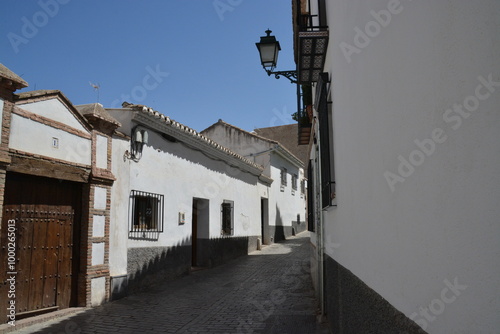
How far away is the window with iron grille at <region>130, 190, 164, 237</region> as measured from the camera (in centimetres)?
830

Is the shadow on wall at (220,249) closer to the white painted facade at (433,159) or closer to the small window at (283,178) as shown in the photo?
the small window at (283,178)

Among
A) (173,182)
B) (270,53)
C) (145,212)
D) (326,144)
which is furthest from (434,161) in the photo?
(173,182)

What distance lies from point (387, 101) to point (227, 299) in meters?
6.52

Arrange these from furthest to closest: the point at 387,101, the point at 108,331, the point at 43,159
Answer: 1. the point at 43,159
2. the point at 108,331
3. the point at 387,101

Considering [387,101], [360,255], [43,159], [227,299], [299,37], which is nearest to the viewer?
[387,101]

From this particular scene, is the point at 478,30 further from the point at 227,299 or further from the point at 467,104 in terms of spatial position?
the point at 227,299

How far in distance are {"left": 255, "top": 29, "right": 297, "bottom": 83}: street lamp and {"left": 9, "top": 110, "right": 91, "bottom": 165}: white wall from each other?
12.0ft

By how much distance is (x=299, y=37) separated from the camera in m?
4.38

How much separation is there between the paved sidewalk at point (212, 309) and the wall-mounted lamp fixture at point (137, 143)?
9.74 ft

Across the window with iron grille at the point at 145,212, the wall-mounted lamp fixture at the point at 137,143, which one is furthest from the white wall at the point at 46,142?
the window with iron grille at the point at 145,212

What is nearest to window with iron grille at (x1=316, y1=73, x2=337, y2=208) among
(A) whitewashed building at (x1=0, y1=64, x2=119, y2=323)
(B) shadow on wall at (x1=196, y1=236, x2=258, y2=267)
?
(A) whitewashed building at (x1=0, y1=64, x2=119, y2=323)

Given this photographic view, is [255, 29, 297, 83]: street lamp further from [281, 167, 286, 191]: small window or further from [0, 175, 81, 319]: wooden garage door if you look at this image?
[281, 167, 286, 191]: small window

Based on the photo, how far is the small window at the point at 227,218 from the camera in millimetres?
13609

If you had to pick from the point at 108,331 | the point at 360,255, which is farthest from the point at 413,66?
the point at 108,331
